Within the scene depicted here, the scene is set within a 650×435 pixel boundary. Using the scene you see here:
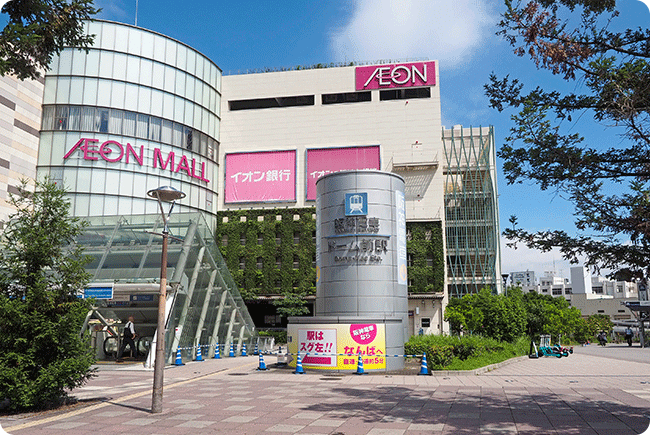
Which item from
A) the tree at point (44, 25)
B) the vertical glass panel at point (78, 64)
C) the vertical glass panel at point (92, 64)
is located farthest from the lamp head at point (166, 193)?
the vertical glass panel at point (78, 64)

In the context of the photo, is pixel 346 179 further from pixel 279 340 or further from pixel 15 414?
pixel 279 340

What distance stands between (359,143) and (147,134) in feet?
67.0

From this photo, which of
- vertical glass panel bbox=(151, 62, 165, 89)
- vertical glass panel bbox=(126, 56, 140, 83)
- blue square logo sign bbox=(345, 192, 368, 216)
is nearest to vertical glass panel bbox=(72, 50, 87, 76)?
vertical glass panel bbox=(126, 56, 140, 83)

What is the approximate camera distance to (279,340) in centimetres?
→ 4888

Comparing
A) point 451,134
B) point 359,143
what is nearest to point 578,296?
point 451,134

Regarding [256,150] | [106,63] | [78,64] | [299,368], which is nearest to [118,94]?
[106,63]

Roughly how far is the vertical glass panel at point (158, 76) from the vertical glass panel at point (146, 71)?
36cm

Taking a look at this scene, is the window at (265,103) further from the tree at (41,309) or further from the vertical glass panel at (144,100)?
the tree at (41,309)

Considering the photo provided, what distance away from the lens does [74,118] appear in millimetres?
43250

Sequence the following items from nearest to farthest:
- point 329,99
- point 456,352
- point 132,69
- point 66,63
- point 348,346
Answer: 1. point 348,346
2. point 456,352
3. point 66,63
4. point 132,69
5. point 329,99

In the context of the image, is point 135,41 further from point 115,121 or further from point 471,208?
point 471,208

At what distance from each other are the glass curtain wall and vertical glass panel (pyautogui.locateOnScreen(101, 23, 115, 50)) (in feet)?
116

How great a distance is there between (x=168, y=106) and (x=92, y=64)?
273 inches

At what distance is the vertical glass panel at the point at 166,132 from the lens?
153ft
